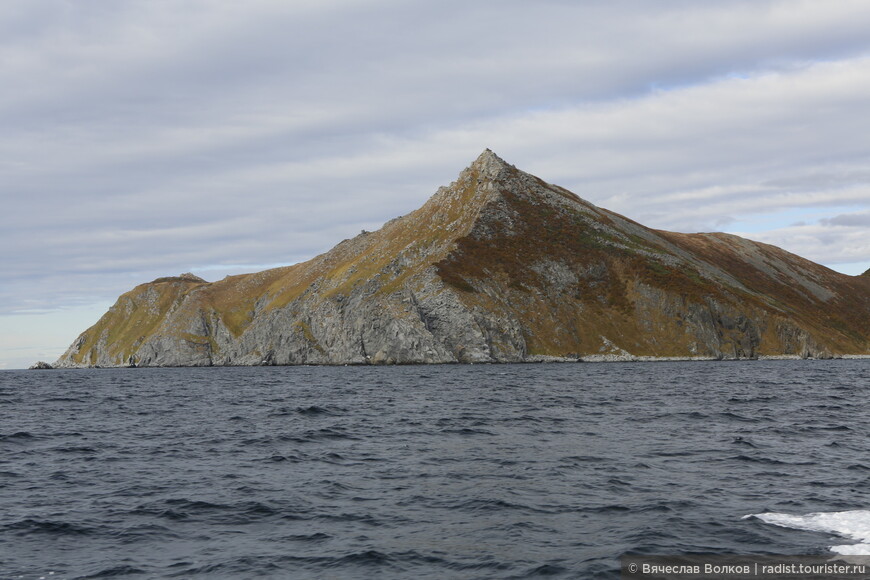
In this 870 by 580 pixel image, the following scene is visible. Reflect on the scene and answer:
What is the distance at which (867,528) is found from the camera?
1859 centimetres

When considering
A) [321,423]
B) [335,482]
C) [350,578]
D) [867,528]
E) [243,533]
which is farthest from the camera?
[321,423]

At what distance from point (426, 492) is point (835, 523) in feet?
41.6

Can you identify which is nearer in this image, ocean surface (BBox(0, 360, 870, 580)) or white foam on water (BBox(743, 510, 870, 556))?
ocean surface (BBox(0, 360, 870, 580))

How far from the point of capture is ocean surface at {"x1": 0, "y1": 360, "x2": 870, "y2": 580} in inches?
682

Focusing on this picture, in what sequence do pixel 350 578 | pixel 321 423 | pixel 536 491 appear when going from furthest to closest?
pixel 321 423 < pixel 536 491 < pixel 350 578

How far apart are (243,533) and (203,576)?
145 inches

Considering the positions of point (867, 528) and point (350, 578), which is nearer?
point (350, 578)

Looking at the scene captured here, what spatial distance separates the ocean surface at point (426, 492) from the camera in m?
17.3

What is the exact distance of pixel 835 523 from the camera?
19.3 m

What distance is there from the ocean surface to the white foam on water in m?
0.08

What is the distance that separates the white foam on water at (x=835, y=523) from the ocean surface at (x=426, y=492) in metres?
0.08

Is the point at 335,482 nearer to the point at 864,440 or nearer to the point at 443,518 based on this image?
the point at 443,518

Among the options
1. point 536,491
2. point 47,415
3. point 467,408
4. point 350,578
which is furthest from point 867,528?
point 47,415

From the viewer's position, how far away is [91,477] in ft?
91.6
